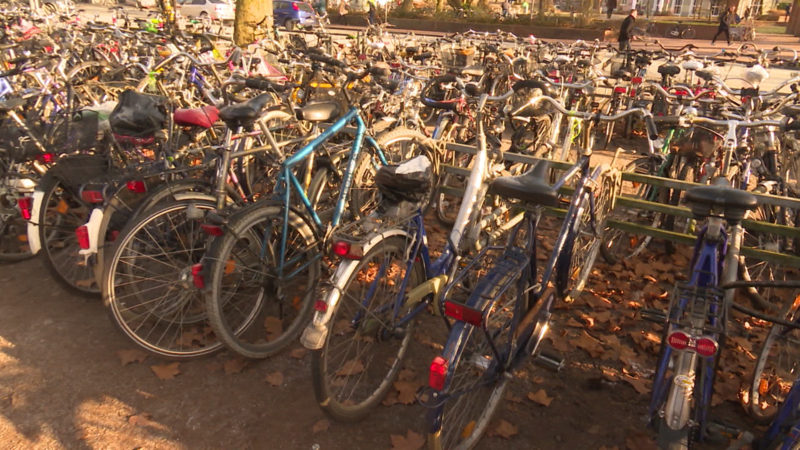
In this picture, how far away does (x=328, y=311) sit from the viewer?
2375 millimetres

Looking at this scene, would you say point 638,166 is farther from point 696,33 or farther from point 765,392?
point 696,33

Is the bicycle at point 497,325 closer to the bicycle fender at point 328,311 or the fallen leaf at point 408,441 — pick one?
the fallen leaf at point 408,441

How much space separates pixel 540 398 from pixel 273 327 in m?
1.80

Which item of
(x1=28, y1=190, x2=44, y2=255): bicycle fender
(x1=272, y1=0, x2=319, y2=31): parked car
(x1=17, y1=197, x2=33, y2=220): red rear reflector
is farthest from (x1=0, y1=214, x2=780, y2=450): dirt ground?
(x1=272, y1=0, x2=319, y2=31): parked car

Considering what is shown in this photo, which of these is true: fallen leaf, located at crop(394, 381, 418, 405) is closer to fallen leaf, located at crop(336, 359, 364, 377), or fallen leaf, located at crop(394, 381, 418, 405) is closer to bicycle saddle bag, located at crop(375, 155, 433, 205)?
fallen leaf, located at crop(336, 359, 364, 377)

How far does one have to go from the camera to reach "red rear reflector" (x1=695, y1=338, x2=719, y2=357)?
6.19 feet

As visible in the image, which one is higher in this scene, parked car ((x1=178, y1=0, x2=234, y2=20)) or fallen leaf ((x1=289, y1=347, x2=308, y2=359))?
parked car ((x1=178, y1=0, x2=234, y2=20))

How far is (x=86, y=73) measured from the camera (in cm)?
752

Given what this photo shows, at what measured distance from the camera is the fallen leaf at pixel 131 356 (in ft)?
10.6

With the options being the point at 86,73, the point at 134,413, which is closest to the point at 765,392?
the point at 134,413

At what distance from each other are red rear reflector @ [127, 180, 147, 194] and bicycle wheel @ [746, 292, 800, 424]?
3775 mm

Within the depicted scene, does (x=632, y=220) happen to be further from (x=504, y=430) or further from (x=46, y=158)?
(x=46, y=158)

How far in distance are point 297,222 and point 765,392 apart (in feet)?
9.36

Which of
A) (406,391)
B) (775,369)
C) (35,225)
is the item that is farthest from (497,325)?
(35,225)
